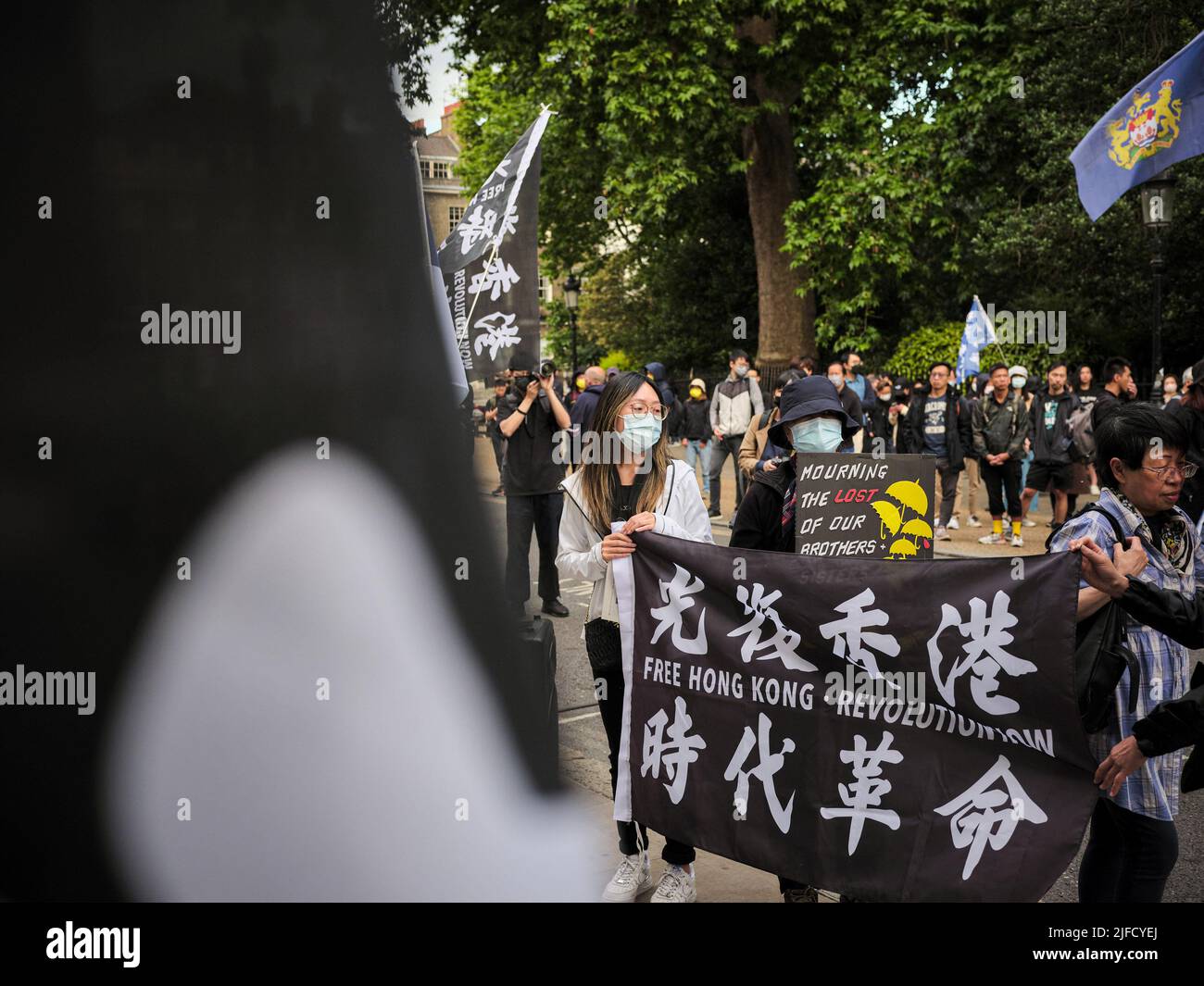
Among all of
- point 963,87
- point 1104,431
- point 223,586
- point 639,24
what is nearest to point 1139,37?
point 963,87

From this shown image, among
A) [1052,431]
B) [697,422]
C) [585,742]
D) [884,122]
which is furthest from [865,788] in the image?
[884,122]

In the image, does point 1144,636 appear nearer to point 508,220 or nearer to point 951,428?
point 508,220

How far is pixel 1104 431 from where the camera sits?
322cm

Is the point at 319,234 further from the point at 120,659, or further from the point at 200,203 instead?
the point at 120,659

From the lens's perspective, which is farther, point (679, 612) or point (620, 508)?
point (620, 508)

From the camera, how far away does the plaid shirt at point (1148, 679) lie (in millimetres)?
3094

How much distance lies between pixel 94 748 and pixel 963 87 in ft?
61.1

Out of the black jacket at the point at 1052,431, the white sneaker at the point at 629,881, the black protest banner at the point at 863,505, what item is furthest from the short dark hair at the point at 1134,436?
the black jacket at the point at 1052,431

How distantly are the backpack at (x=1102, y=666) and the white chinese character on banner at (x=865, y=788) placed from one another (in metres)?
0.55

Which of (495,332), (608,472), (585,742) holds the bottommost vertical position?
(585,742)

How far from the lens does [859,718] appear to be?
3.46 meters

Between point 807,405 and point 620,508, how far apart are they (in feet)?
2.41

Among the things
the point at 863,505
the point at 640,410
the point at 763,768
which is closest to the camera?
the point at 763,768

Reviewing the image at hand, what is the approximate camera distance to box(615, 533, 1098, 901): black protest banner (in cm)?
317
